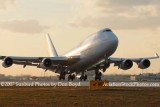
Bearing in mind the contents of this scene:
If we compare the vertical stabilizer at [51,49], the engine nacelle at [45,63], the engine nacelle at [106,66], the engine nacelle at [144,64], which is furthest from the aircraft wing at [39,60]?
the vertical stabilizer at [51,49]

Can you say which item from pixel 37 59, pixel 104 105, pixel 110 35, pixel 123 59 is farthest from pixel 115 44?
pixel 104 105

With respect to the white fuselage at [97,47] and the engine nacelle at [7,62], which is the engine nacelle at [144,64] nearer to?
the white fuselage at [97,47]

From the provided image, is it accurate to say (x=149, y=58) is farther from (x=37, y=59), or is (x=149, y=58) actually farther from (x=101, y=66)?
(x=37, y=59)

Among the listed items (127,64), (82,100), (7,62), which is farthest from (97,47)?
(82,100)

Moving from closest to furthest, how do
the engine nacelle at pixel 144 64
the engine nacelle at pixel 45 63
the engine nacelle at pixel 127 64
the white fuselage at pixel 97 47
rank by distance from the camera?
the white fuselage at pixel 97 47 < the engine nacelle at pixel 45 63 < the engine nacelle at pixel 127 64 < the engine nacelle at pixel 144 64

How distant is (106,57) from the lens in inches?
2344

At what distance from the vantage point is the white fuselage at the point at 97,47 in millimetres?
58344

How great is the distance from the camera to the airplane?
193 ft

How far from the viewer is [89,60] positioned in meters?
60.4

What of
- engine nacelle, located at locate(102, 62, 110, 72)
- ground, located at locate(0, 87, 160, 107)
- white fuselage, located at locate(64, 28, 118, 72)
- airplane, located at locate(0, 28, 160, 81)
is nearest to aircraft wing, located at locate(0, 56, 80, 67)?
airplane, located at locate(0, 28, 160, 81)

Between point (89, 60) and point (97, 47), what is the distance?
2663 mm

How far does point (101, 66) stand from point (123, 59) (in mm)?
6494

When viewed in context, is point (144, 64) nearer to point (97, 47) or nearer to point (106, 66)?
point (106, 66)

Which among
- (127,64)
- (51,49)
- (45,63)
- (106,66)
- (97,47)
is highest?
(51,49)
